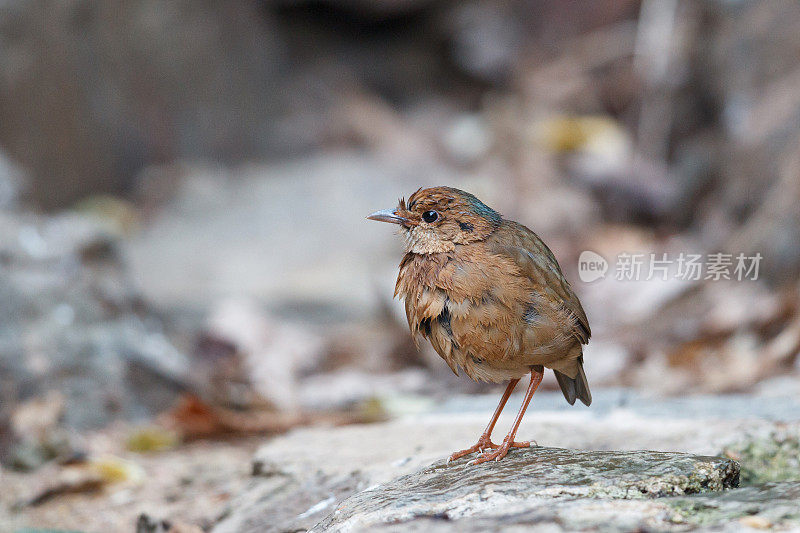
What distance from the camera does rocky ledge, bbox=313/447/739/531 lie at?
2.28 meters

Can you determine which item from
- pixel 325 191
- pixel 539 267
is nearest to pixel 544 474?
pixel 539 267

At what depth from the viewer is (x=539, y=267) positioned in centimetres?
298

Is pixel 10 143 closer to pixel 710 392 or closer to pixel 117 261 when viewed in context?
pixel 117 261

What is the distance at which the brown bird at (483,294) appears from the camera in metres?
2.85

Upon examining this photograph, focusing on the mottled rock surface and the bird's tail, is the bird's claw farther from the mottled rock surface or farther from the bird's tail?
the bird's tail

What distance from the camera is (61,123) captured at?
8602mm

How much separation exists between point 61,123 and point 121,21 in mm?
1538

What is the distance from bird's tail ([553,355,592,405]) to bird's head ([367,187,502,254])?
62 centimetres

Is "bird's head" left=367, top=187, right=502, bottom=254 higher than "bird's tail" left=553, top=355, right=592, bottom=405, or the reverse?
"bird's head" left=367, top=187, right=502, bottom=254
